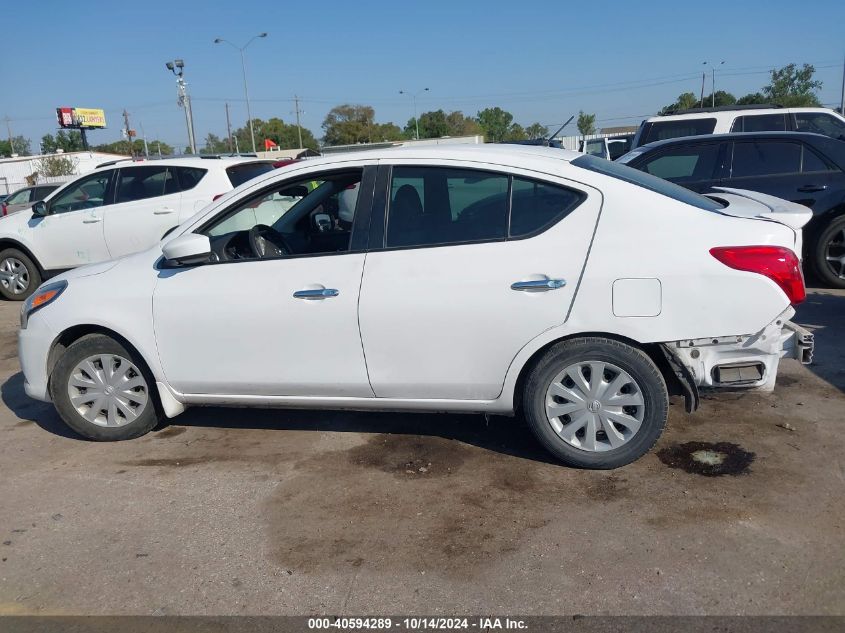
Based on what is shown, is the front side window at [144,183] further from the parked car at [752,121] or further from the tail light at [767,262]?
the parked car at [752,121]

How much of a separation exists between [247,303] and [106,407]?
1332 millimetres

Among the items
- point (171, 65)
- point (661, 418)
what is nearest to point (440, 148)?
point (661, 418)

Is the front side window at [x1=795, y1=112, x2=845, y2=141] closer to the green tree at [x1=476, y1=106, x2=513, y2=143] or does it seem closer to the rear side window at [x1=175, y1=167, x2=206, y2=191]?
the rear side window at [x1=175, y1=167, x2=206, y2=191]

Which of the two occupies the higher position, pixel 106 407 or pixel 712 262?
pixel 712 262

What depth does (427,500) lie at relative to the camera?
149 inches

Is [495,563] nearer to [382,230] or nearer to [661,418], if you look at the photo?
[661,418]

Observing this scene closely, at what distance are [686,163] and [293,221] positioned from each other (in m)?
5.15

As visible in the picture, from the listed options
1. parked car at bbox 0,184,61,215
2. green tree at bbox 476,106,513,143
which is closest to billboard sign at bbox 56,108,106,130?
green tree at bbox 476,106,513,143

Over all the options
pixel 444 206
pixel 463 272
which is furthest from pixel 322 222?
pixel 463 272

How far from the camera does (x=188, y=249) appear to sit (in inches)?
165

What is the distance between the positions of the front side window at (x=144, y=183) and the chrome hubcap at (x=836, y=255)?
7.79 metres

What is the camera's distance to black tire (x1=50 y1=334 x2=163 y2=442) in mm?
4578

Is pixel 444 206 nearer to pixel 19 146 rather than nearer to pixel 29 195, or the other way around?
pixel 29 195

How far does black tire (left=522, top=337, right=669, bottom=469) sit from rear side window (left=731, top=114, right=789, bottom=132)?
8.74m
